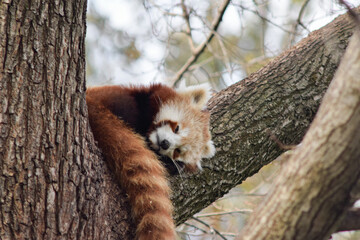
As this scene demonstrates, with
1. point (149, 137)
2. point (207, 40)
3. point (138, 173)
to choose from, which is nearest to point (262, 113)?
point (149, 137)

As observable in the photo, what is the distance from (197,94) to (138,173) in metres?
1.20

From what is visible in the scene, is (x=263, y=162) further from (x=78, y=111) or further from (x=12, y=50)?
(x=12, y=50)

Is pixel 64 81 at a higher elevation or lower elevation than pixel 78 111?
higher

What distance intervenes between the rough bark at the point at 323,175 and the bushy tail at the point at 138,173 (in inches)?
32.9

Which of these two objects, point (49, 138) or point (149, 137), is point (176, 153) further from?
point (49, 138)

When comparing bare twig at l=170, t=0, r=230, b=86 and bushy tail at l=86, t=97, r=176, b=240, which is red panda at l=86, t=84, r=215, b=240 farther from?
bare twig at l=170, t=0, r=230, b=86

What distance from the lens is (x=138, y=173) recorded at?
7.82 feet

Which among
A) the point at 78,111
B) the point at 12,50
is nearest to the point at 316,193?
the point at 78,111

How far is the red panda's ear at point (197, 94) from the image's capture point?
334cm

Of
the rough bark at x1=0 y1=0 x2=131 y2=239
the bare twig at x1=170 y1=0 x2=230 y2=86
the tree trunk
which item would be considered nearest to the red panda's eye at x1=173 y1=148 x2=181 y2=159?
the tree trunk

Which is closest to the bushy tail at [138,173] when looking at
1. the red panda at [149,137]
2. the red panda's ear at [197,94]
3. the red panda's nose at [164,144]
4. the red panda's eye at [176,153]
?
the red panda at [149,137]

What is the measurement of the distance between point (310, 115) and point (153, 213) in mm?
1587

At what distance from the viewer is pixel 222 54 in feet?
15.0

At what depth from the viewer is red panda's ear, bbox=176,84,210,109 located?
3.34m
